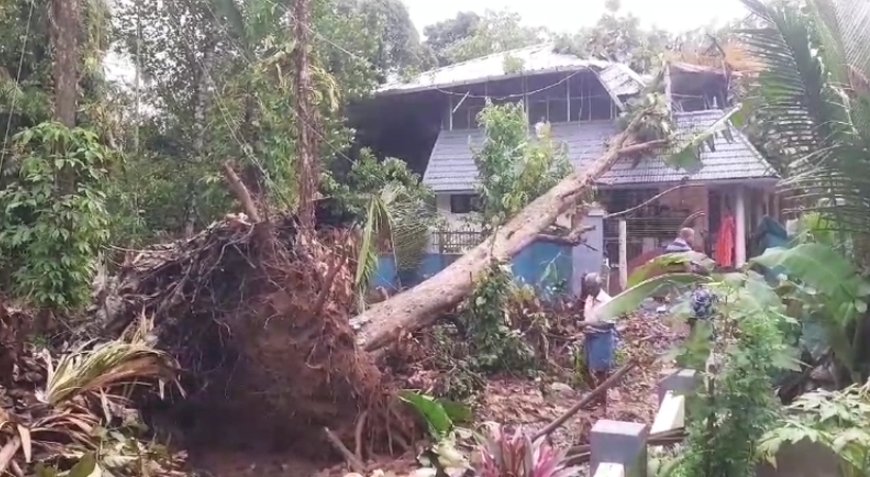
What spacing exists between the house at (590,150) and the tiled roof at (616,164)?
20 mm

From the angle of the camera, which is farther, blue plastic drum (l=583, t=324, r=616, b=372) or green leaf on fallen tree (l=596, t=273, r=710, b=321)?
blue plastic drum (l=583, t=324, r=616, b=372)

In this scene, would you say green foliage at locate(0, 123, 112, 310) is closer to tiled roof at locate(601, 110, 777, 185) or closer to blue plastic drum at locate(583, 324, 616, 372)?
blue plastic drum at locate(583, 324, 616, 372)

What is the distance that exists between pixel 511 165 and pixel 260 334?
577 centimetres

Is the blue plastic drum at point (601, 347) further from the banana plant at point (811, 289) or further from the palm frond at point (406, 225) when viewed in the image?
the banana plant at point (811, 289)

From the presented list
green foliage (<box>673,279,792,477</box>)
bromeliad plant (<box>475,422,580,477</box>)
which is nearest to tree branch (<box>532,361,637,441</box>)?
bromeliad plant (<box>475,422,580,477</box>)

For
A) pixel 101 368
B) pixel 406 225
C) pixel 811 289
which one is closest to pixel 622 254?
pixel 406 225

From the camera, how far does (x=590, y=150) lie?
44.4 ft

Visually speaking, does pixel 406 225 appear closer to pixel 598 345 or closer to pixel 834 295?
pixel 598 345

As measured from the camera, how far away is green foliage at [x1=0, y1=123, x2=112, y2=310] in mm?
6441

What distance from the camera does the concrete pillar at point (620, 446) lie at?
116 inches

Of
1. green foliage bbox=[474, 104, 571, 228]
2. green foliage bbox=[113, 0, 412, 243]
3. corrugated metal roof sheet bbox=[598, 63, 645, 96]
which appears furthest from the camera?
corrugated metal roof sheet bbox=[598, 63, 645, 96]

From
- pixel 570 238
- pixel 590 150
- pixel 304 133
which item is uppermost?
pixel 304 133

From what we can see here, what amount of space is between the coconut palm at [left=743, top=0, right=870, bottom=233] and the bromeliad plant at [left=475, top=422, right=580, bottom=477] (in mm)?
2151

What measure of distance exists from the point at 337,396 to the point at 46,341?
86.9 inches
